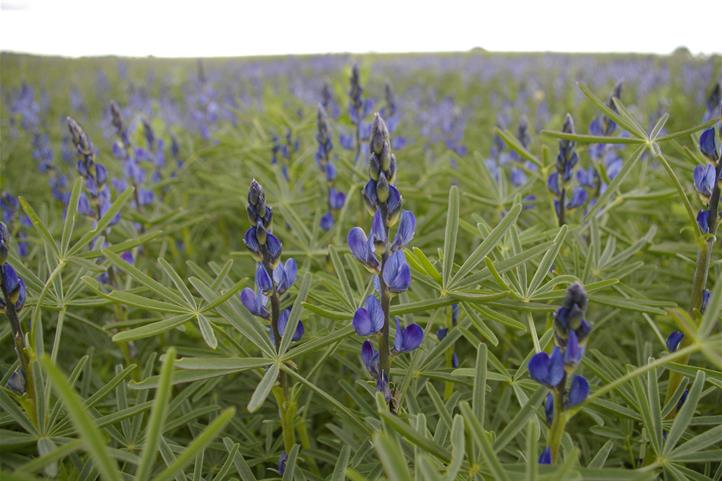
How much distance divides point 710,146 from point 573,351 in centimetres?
83

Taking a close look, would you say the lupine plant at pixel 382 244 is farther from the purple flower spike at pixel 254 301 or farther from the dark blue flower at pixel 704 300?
the dark blue flower at pixel 704 300

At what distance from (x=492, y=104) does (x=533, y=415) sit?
7.55 meters

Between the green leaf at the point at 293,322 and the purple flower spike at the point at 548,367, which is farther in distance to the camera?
the green leaf at the point at 293,322

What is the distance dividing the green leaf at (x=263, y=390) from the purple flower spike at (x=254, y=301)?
147 mm

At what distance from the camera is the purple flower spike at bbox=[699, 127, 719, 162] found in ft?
4.55

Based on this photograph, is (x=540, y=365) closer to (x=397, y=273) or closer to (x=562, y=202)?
(x=397, y=273)

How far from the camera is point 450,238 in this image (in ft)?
4.46

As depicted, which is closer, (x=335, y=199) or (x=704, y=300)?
(x=704, y=300)

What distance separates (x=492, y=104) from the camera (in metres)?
8.06

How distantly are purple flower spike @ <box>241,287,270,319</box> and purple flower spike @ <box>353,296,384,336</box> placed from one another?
0.86ft

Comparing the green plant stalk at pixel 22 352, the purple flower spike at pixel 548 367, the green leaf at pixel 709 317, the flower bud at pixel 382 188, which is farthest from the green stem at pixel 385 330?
the green plant stalk at pixel 22 352

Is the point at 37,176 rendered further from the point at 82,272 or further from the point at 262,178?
the point at 82,272

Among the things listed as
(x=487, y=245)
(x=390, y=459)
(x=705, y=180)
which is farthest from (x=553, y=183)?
(x=390, y=459)

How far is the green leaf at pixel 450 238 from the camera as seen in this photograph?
51.2 inches
